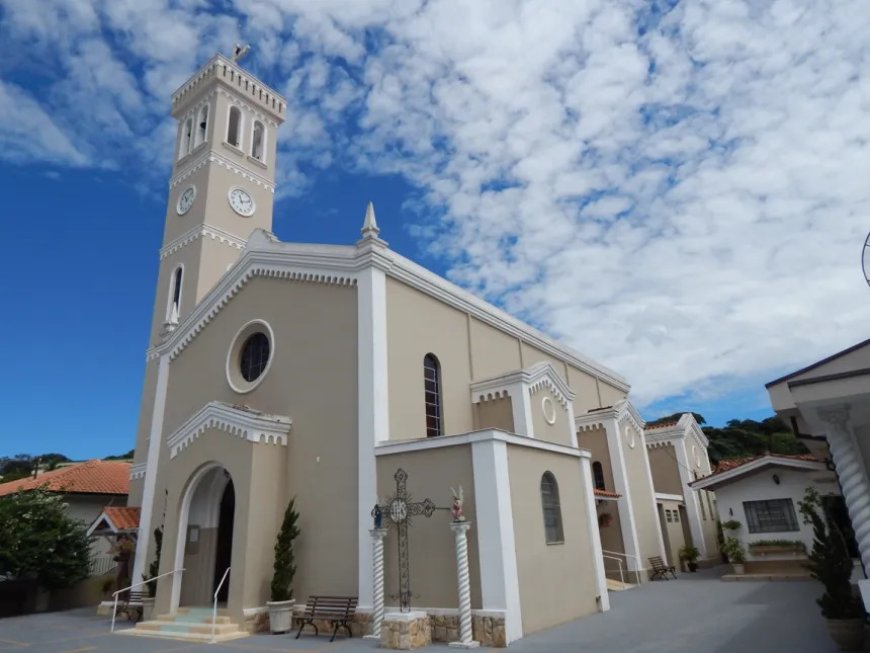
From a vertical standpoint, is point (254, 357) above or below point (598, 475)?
above

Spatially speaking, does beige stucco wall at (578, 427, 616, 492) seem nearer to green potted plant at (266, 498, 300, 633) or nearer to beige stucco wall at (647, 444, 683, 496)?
beige stucco wall at (647, 444, 683, 496)

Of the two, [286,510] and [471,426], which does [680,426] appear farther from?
[286,510]

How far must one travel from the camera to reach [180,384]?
766 inches

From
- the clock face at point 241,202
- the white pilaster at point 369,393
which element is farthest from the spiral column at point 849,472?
the clock face at point 241,202

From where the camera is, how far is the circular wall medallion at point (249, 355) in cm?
1677

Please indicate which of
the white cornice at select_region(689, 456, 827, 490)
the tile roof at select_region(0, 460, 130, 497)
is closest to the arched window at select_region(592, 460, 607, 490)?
the white cornice at select_region(689, 456, 827, 490)

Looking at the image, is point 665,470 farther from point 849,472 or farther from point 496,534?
point 849,472

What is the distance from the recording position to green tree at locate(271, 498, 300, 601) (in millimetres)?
12703

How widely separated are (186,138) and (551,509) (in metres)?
24.2

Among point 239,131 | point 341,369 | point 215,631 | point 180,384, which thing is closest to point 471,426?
point 341,369

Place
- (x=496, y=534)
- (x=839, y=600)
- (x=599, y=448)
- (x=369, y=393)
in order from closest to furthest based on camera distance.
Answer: (x=839, y=600), (x=496, y=534), (x=369, y=393), (x=599, y=448)

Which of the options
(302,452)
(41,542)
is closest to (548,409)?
(302,452)

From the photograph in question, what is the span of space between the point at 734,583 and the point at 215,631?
14393mm

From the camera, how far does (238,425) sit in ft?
46.5
